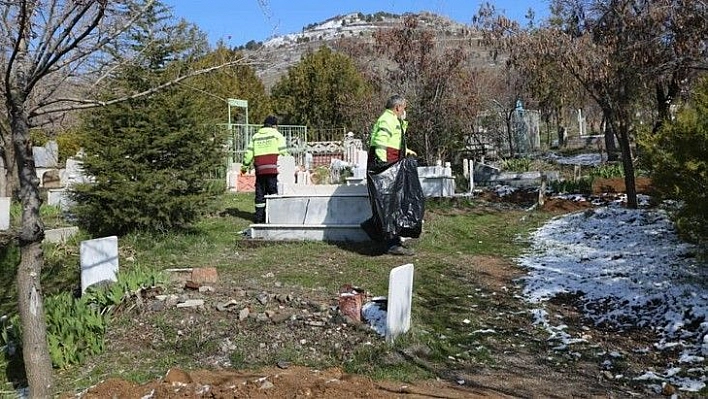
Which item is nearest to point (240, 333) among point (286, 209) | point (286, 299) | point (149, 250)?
point (286, 299)

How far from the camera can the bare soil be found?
12.6ft

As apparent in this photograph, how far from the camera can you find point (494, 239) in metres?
10.6

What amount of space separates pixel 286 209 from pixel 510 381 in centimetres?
566

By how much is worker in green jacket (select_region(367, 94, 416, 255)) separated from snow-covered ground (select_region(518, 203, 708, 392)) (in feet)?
5.53

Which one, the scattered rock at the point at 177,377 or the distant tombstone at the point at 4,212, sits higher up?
→ the distant tombstone at the point at 4,212

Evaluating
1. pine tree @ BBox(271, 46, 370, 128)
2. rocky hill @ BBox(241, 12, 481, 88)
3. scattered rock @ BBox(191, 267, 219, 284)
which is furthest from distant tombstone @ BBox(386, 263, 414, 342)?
pine tree @ BBox(271, 46, 370, 128)

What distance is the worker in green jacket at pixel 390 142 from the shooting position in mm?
8188

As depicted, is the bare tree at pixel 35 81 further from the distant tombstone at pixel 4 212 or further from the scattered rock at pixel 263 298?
the distant tombstone at pixel 4 212

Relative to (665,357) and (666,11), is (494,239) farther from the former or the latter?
(665,357)

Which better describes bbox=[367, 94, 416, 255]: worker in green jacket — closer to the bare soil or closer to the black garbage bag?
the black garbage bag

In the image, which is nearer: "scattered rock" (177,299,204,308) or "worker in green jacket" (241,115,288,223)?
"scattered rock" (177,299,204,308)

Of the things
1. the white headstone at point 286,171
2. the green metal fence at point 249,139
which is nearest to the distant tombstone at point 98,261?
the white headstone at point 286,171

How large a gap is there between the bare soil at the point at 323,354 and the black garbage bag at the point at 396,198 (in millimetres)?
1862

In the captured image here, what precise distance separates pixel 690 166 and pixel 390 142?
3376mm
